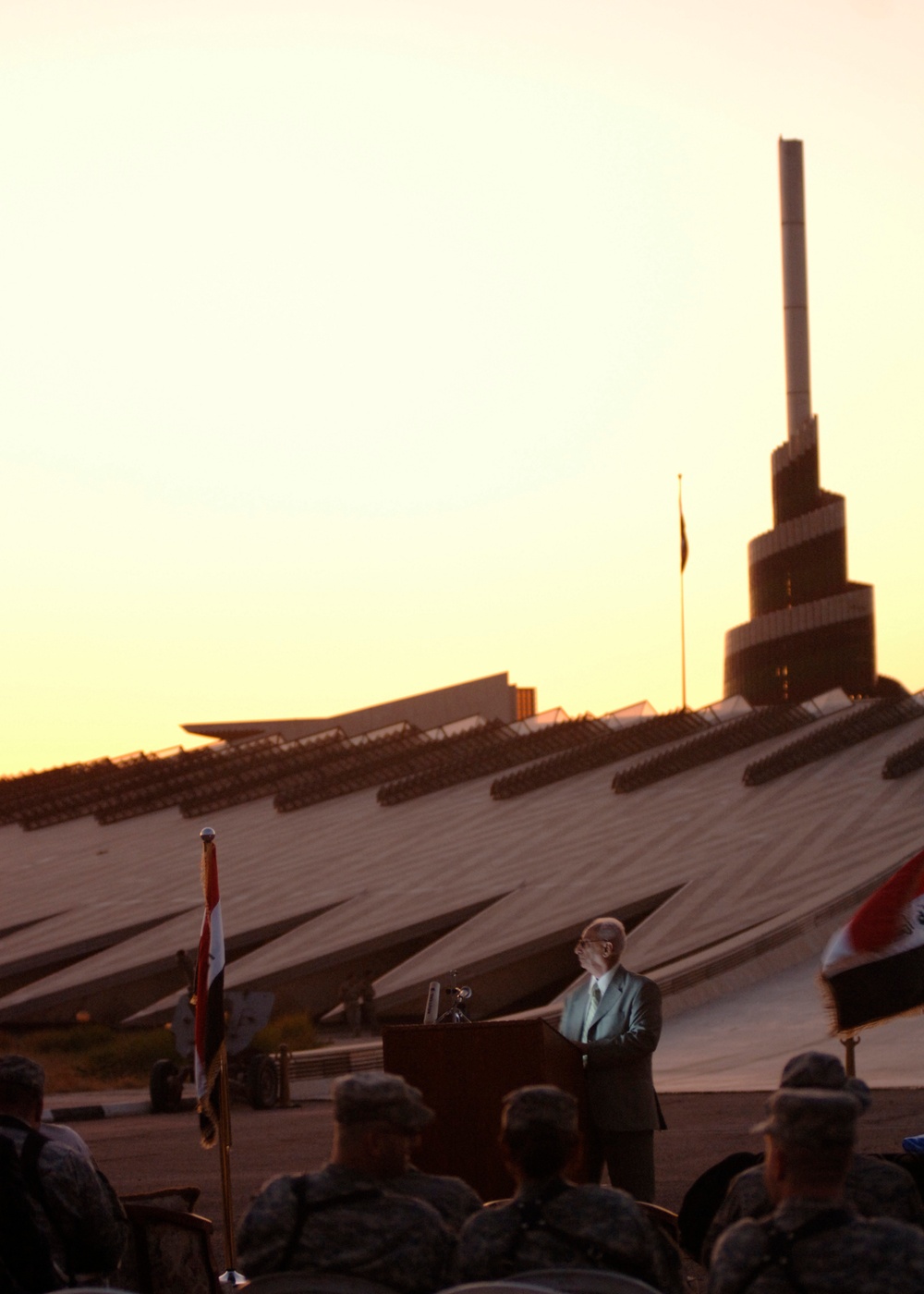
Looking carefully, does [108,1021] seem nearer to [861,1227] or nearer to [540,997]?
[540,997]

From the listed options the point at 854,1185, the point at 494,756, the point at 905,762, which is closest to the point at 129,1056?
the point at 905,762

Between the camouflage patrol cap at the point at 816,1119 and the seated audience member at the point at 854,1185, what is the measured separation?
79 cm

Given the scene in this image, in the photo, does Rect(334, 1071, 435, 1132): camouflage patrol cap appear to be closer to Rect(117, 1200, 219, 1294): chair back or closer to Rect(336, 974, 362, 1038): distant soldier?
Rect(117, 1200, 219, 1294): chair back

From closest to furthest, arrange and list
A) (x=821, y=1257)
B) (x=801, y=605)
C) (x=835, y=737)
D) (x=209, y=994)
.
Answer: (x=821, y=1257) < (x=209, y=994) < (x=835, y=737) < (x=801, y=605)

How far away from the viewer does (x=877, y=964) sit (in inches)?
276

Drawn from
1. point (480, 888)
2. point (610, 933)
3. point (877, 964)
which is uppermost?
point (480, 888)

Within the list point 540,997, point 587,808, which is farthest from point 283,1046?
point 587,808

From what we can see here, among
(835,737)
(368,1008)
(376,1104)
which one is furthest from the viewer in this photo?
(835,737)

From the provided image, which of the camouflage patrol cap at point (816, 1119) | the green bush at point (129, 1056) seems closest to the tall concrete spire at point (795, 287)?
the green bush at point (129, 1056)

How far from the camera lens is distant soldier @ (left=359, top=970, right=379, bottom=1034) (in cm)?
2498

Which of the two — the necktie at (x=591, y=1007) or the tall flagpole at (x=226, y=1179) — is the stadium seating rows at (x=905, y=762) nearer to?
the tall flagpole at (x=226, y=1179)

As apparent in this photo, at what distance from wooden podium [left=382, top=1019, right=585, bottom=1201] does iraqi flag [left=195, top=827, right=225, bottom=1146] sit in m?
1.06

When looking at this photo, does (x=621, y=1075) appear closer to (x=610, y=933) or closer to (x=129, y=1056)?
(x=610, y=933)

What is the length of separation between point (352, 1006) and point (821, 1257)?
2222 cm
